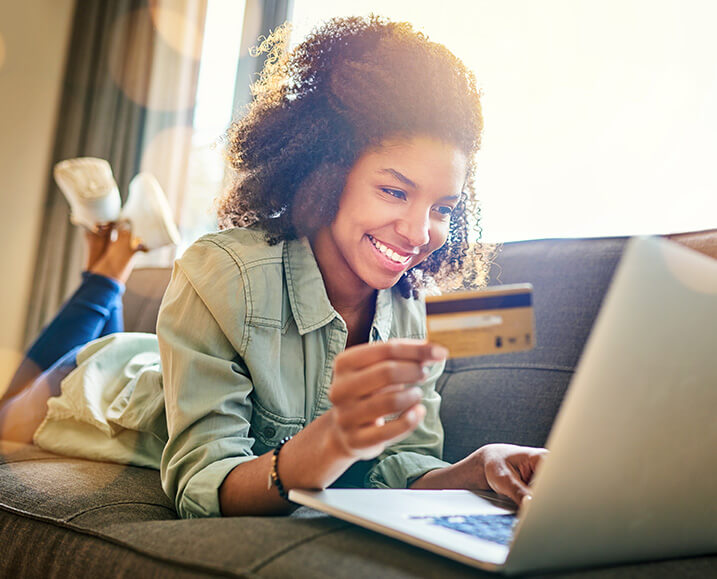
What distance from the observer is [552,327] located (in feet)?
4.25

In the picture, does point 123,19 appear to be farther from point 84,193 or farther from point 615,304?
point 615,304

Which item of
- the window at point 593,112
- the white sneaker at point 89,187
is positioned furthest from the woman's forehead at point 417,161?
the white sneaker at point 89,187

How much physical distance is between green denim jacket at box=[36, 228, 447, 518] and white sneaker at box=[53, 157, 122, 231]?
44.2 inches

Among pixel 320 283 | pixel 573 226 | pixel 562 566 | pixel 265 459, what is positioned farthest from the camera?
pixel 573 226

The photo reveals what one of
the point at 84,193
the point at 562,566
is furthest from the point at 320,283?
the point at 84,193

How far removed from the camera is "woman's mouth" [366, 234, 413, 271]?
3.38 ft

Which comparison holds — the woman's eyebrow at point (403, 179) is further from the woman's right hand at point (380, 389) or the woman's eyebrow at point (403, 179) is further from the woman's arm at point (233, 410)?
the woman's right hand at point (380, 389)

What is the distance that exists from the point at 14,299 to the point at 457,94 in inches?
121

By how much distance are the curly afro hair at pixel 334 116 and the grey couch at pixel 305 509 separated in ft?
0.86

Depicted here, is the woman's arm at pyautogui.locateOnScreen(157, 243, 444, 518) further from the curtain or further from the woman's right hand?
the curtain

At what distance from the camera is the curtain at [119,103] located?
127 inches

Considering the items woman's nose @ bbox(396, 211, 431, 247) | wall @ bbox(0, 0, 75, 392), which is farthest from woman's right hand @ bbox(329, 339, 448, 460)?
wall @ bbox(0, 0, 75, 392)

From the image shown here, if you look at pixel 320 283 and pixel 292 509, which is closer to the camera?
pixel 292 509

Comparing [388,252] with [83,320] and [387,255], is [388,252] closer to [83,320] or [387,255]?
[387,255]
